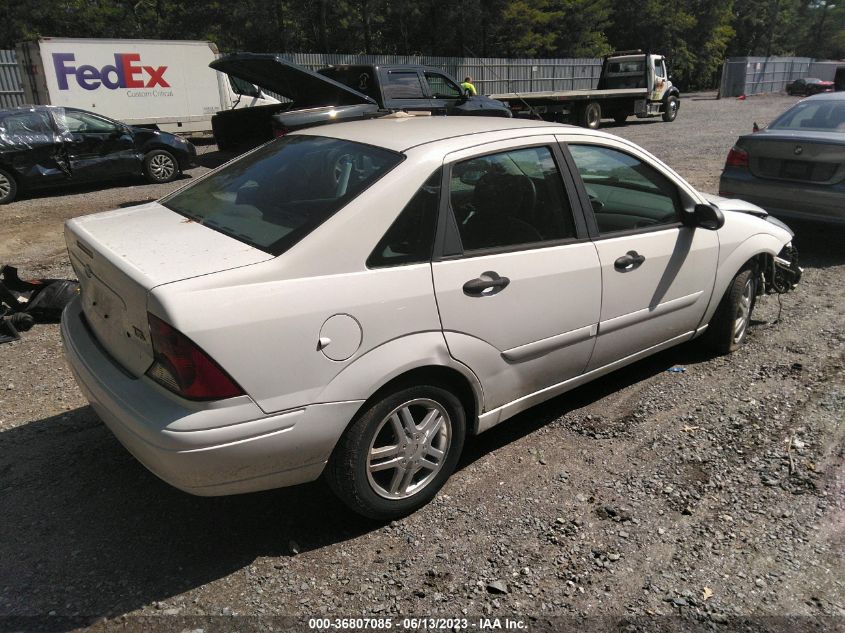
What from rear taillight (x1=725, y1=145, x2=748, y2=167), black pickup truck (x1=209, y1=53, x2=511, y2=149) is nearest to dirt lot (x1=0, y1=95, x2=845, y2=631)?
rear taillight (x1=725, y1=145, x2=748, y2=167)

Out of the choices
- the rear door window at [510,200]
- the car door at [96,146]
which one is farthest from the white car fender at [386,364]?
the car door at [96,146]

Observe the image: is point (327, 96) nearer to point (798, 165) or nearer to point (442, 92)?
point (442, 92)

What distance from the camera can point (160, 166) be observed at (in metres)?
12.2

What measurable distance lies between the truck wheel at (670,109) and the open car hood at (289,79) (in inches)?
731

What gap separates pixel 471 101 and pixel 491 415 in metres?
11.9

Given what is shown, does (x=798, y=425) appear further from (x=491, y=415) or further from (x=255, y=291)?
(x=255, y=291)

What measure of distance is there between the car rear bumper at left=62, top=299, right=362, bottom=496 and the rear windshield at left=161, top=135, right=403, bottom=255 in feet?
2.15

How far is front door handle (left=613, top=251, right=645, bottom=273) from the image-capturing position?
3482mm

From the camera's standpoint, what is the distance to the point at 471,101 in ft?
45.7

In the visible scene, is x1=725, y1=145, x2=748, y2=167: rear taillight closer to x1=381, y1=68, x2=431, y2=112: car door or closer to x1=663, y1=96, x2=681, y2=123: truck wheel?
x1=381, y1=68, x2=431, y2=112: car door

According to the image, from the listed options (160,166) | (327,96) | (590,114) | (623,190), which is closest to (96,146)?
(160,166)

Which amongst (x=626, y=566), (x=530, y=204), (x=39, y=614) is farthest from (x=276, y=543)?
(x=530, y=204)

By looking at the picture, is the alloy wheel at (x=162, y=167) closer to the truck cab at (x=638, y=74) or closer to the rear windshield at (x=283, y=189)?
the rear windshield at (x=283, y=189)

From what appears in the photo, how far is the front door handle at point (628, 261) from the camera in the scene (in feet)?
11.4
